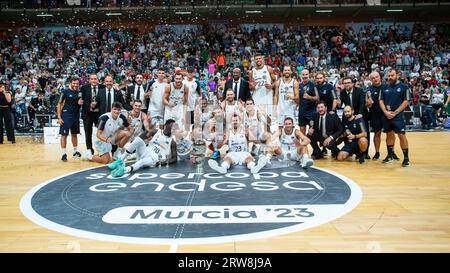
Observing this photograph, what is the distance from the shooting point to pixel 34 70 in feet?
66.7

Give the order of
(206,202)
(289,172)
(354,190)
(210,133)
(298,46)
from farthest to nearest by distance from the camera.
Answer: (298,46) < (210,133) < (289,172) < (354,190) < (206,202)

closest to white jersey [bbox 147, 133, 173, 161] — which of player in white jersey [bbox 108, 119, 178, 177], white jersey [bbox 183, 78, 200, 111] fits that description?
player in white jersey [bbox 108, 119, 178, 177]

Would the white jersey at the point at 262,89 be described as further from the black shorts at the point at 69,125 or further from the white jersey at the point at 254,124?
the black shorts at the point at 69,125

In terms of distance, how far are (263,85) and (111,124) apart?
10.2 feet

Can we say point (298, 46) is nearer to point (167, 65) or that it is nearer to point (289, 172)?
point (167, 65)

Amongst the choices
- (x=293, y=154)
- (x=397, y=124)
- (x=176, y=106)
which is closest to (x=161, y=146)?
(x=176, y=106)

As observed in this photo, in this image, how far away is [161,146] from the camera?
24.5ft

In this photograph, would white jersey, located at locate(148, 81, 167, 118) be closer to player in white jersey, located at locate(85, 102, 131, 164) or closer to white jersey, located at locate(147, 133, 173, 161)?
player in white jersey, located at locate(85, 102, 131, 164)

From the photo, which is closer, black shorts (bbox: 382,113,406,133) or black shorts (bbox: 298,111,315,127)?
black shorts (bbox: 382,113,406,133)

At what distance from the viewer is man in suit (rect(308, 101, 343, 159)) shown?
783 centimetres

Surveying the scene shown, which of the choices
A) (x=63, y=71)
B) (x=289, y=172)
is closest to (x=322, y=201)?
(x=289, y=172)

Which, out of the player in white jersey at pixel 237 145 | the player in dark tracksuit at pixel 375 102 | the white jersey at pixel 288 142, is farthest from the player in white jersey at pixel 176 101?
the player in dark tracksuit at pixel 375 102

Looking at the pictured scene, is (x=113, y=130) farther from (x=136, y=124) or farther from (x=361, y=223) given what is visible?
(x=361, y=223)
